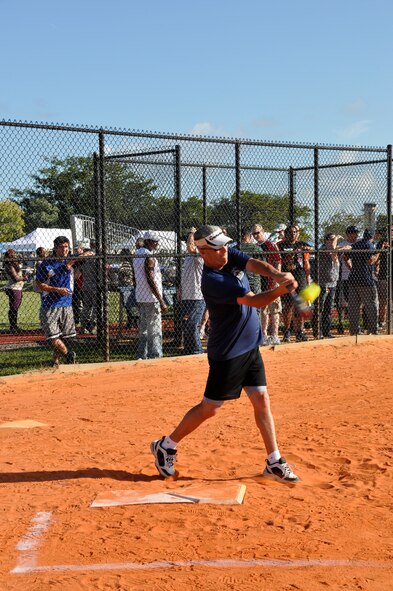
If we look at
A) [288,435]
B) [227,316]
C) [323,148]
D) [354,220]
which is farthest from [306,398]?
[354,220]

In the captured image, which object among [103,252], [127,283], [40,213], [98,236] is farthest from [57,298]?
[127,283]

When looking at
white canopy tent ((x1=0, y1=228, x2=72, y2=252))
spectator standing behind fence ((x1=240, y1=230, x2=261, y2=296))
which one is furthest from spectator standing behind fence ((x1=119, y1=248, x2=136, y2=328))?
white canopy tent ((x1=0, y1=228, x2=72, y2=252))

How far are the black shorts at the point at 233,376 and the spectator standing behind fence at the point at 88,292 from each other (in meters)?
8.34

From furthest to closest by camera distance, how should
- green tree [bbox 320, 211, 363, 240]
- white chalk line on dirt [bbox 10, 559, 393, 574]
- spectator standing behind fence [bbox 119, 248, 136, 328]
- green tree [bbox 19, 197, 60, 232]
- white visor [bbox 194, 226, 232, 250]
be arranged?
green tree [bbox 320, 211, 363, 240]
spectator standing behind fence [bbox 119, 248, 136, 328]
green tree [bbox 19, 197, 60, 232]
white visor [bbox 194, 226, 232, 250]
white chalk line on dirt [bbox 10, 559, 393, 574]

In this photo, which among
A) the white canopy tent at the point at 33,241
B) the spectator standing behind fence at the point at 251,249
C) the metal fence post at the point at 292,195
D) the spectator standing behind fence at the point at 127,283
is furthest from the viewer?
the white canopy tent at the point at 33,241

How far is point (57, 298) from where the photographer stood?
11.6 m

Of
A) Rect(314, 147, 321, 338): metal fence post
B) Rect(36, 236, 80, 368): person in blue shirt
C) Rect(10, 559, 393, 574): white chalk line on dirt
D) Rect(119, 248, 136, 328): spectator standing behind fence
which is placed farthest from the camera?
Rect(119, 248, 136, 328): spectator standing behind fence

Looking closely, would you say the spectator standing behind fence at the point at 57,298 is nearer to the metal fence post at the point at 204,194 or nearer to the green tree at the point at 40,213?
the green tree at the point at 40,213

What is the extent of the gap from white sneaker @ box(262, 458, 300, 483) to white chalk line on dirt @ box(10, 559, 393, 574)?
1.48m

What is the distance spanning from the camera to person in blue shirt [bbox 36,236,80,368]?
11398 mm

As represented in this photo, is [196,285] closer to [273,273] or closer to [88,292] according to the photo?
[88,292]

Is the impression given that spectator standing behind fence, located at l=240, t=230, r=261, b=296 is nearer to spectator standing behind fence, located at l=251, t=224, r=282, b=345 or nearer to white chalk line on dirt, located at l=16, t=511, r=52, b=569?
spectator standing behind fence, located at l=251, t=224, r=282, b=345

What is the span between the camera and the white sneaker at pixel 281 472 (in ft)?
20.2

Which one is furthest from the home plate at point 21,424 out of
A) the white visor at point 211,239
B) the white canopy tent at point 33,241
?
the white canopy tent at point 33,241
